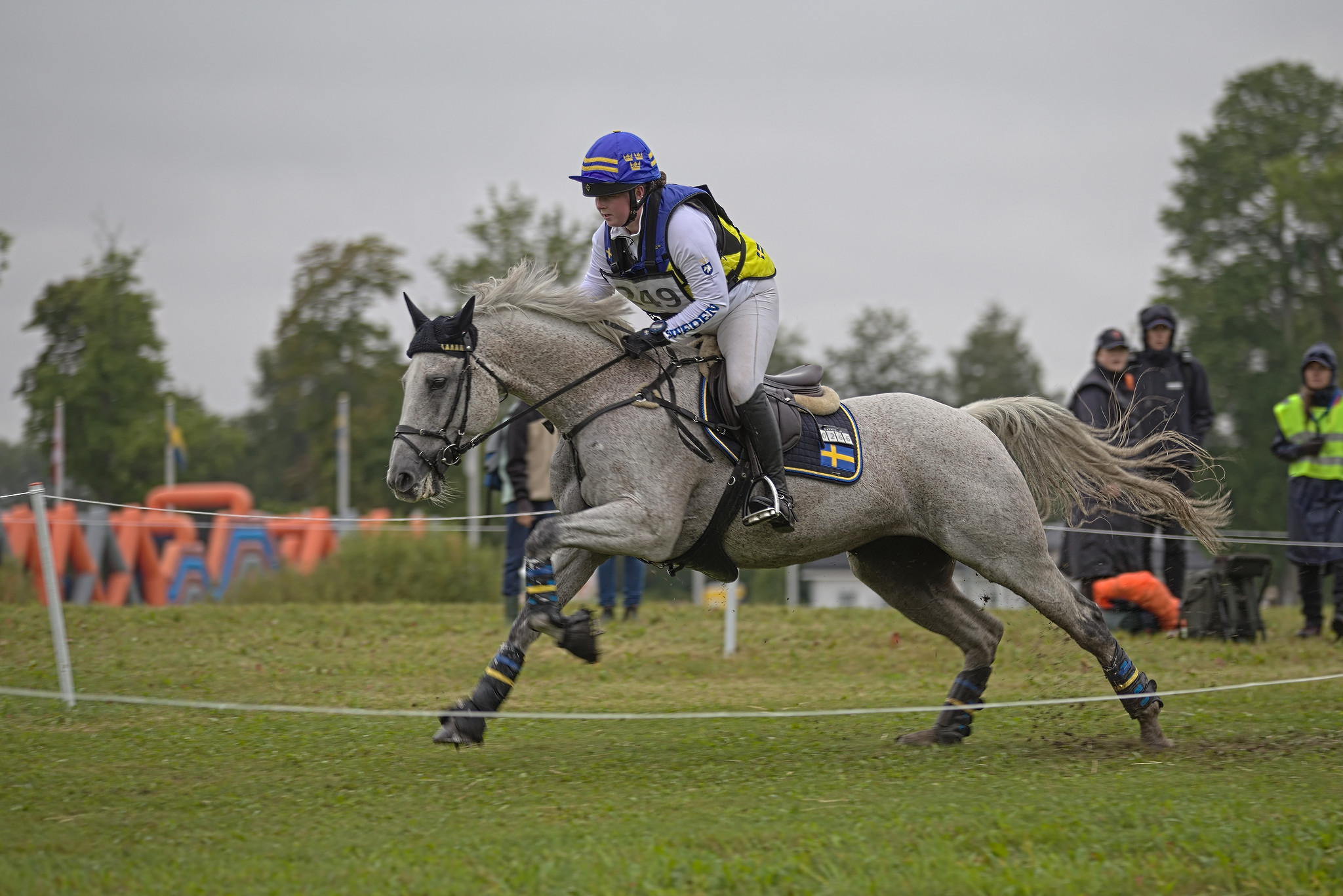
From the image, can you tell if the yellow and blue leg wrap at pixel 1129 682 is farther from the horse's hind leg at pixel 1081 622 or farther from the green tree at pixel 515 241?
the green tree at pixel 515 241

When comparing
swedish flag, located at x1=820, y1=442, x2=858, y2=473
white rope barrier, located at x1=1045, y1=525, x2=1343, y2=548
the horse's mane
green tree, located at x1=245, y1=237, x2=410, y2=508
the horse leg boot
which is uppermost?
green tree, located at x1=245, y1=237, x2=410, y2=508

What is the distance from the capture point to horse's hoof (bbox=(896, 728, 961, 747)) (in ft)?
22.4

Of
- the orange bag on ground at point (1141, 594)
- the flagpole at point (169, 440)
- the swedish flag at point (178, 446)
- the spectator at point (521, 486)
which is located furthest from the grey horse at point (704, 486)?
the swedish flag at point (178, 446)

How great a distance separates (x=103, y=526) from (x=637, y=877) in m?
14.6

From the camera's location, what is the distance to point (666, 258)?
608 centimetres

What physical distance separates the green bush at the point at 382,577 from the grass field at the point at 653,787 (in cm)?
474

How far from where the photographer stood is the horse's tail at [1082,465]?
7270mm

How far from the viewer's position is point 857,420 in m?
6.62

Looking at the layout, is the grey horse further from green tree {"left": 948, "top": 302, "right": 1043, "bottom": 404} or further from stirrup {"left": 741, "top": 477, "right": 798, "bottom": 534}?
green tree {"left": 948, "top": 302, "right": 1043, "bottom": 404}

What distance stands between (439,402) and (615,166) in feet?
4.44

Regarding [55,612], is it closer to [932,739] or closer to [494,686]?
[494,686]

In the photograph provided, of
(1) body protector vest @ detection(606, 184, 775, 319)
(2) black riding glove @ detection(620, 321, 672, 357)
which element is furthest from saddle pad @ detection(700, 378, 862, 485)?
(1) body protector vest @ detection(606, 184, 775, 319)

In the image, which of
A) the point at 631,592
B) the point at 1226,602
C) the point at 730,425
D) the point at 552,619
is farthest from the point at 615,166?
the point at 1226,602

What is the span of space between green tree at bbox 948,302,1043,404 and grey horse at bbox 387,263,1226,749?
64.9m
